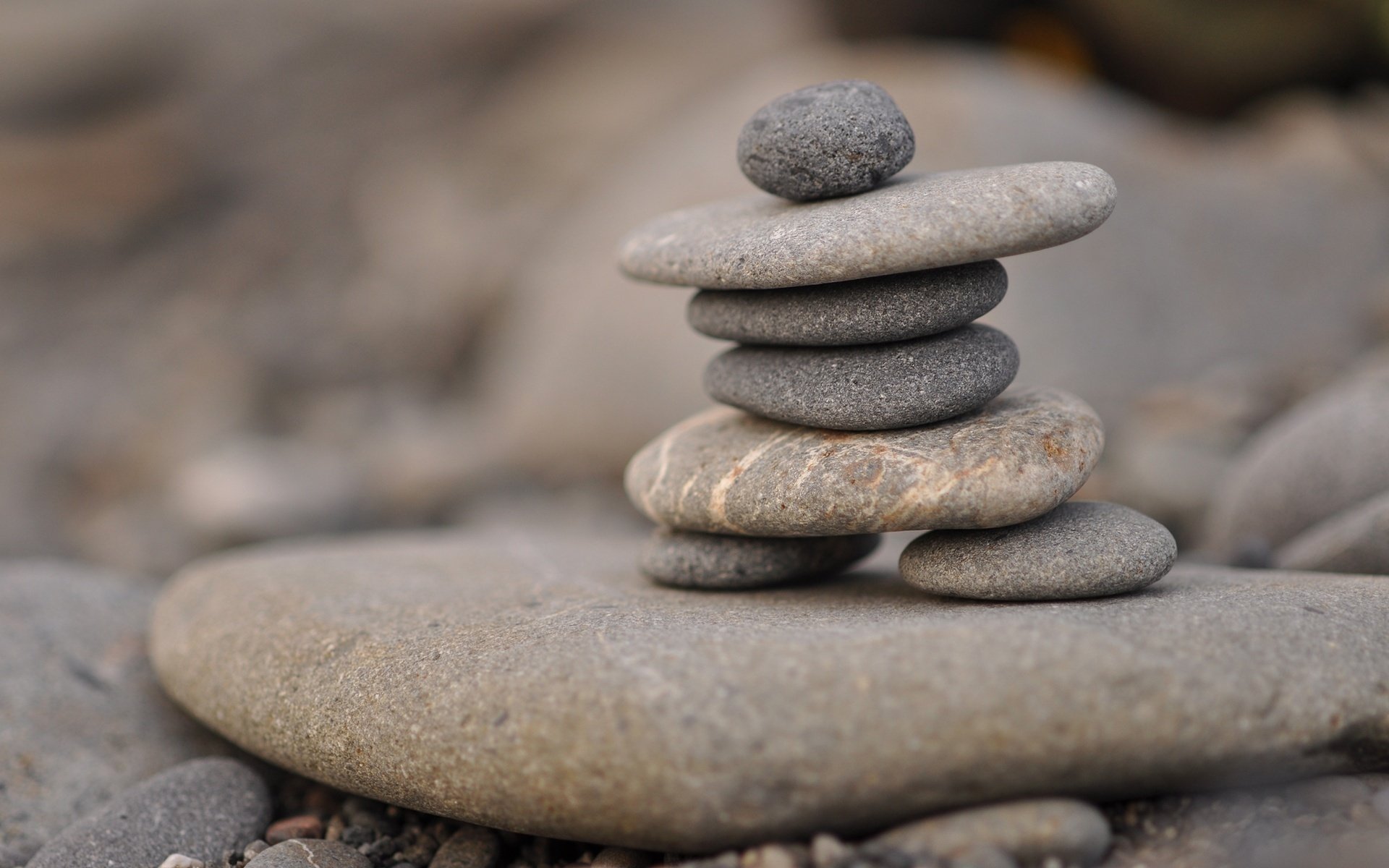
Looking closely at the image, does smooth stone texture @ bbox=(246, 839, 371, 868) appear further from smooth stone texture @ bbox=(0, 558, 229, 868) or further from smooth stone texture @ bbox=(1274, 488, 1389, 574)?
smooth stone texture @ bbox=(1274, 488, 1389, 574)

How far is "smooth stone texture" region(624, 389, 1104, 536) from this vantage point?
2758 mm

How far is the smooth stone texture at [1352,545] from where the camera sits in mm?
3424

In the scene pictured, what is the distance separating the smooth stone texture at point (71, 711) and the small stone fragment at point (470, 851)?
2.57 feet

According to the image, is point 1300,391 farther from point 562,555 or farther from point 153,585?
point 153,585

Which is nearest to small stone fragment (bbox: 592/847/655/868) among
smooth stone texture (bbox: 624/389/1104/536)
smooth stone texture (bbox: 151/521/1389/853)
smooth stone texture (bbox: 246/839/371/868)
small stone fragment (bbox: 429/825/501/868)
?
smooth stone texture (bbox: 151/521/1389/853)

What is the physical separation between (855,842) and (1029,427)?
3.99ft

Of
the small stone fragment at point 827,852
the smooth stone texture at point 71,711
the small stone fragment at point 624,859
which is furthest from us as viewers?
the smooth stone texture at point 71,711

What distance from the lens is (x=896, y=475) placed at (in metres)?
2.79

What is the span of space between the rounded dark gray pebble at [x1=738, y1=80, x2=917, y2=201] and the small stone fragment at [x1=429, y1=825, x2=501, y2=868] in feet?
6.62

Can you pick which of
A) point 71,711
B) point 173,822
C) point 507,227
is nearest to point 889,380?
point 173,822

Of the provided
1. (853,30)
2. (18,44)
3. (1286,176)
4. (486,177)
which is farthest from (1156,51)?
(18,44)

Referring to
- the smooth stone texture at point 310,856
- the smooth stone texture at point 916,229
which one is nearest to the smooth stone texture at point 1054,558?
the smooth stone texture at point 916,229

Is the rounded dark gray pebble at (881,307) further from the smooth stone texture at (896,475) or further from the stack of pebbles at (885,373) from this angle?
the smooth stone texture at (896,475)

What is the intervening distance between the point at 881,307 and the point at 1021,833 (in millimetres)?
1388
